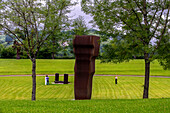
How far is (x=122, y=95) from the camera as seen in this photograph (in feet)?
68.7

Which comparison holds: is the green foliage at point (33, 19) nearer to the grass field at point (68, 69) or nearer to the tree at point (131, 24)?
the tree at point (131, 24)

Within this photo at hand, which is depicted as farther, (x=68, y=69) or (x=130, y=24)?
(x=68, y=69)

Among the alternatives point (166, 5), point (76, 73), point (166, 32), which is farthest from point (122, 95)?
point (166, 5)

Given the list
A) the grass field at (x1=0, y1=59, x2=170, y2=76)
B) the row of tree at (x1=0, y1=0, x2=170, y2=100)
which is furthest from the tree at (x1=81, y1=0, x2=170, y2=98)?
the grass field at (x1=0, y1=59, x2=170, y2=76)

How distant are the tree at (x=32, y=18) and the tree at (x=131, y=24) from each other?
6.68 ft

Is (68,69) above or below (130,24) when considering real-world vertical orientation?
below

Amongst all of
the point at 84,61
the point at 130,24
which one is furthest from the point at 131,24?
the point at 84,61

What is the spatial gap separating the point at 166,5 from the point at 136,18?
2.15m

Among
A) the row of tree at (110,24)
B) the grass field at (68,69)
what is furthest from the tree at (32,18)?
the grass field at (68,69)

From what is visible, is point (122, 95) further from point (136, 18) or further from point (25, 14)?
point (25, 14)

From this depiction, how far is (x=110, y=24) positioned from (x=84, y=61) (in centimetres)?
321

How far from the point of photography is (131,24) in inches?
631

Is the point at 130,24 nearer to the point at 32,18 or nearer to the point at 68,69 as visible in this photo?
the point at 32,18

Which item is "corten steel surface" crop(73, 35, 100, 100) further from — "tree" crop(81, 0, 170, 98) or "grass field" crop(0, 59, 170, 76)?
"grass field" crop(0, 59, 170, 76)
